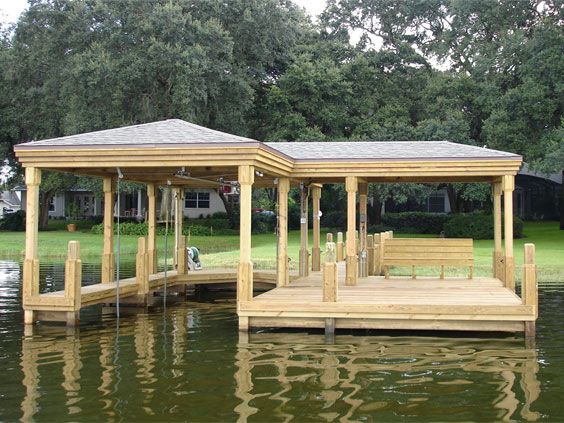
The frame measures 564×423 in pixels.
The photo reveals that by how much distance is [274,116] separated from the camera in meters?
38.9

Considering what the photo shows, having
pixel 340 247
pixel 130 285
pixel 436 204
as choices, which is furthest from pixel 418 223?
pixel 130 285

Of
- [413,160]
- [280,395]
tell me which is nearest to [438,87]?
[413,160]

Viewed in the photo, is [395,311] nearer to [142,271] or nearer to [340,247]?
[142,271]

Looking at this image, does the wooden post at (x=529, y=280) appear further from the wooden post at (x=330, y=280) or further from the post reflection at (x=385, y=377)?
the wooden post at (x=330, y=280)

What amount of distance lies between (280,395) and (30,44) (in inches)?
1398

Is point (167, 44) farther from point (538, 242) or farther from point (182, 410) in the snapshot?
point (182, 410)

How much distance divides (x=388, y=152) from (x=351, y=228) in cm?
193

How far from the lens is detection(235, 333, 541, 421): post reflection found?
770 centimetres

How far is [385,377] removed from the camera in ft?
30.0

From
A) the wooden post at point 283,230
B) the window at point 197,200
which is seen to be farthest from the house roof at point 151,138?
the window at point 197,200

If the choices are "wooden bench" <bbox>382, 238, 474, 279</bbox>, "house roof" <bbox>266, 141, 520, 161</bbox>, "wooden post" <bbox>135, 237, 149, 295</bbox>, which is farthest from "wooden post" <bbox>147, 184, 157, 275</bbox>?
"wooden bench" <bbox>382, 238, 474, 279</bbox>

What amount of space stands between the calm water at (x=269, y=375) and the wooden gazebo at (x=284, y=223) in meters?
0.44

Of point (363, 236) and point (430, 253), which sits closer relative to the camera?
point (430, 253)

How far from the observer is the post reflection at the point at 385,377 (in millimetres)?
7695
